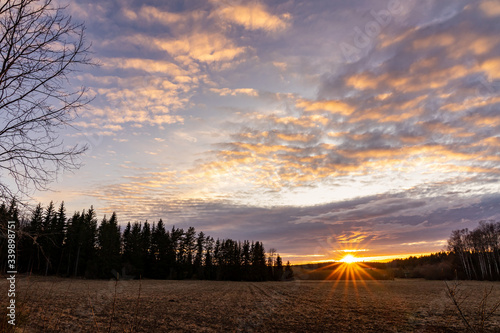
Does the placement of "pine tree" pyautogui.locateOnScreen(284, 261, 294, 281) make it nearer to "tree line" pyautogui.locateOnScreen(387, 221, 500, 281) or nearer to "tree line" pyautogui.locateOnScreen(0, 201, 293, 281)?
"tree line" pyautogui.locateOnScreen(0, 201, 293, 281)

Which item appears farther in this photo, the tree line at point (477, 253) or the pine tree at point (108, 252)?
the tree line at point (477, 253)

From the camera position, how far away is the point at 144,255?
74.9 meters

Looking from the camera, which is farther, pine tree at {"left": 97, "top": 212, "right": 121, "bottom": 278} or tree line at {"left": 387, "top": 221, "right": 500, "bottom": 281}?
tree line at {"left": 387, "top": 221, "right": 500, "bottom": 281}

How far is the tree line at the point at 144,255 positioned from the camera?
63.6m

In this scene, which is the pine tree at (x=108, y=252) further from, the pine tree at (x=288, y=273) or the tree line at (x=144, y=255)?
the pine tree at (x=288, y=273)

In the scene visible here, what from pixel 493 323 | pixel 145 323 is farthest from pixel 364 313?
pixel 145 323

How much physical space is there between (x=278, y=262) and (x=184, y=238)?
40.7m

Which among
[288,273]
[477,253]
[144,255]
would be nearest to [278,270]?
[288,273]

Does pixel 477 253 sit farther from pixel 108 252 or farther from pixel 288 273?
pixel 108 252

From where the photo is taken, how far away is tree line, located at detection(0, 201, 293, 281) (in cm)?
6359

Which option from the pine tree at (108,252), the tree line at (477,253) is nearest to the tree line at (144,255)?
the pine tree at (108,252)

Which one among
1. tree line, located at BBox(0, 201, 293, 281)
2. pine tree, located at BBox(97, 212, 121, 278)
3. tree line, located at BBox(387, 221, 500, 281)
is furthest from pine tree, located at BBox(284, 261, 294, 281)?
pine tree, located at BBox(97, 212, 121, 278)

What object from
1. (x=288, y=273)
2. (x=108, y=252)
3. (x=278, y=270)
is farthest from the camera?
(x=288, y=273)

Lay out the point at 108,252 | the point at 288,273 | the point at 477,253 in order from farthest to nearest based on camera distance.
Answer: the point at 288,273
the point at 477,253
the point at 108,252
